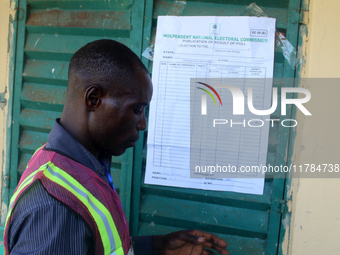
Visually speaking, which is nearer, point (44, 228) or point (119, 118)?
point (44, 228)

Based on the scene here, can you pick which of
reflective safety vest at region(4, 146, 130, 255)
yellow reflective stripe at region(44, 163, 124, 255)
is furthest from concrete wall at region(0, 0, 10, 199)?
yellow reflective stripe at region(44, 163, 124, 255)

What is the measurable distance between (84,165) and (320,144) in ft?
4.44

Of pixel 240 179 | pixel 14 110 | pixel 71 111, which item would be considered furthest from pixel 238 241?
pixel 14 110

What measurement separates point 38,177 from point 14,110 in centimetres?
145

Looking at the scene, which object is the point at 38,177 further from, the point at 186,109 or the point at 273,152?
the point at 273,152

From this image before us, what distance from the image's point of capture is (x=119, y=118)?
947 millimetres

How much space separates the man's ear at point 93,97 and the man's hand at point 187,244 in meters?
0.82

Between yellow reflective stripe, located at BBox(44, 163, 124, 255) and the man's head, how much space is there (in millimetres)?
185

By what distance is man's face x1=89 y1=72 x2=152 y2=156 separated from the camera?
3.03 ft

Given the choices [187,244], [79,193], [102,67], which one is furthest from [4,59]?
[187,244]

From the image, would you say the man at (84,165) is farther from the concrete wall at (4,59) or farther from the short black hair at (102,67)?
the concrete wall at (4,59)

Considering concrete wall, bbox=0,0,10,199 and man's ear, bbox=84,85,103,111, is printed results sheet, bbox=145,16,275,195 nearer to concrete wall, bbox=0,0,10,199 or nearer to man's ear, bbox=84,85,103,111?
man's ear, bbox=84,85,103,111

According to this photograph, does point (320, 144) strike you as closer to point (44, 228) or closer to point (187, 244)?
point (187, 244)

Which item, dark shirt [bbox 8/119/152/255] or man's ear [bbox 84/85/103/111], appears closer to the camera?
dark shirt [bbox 8/119/152/255]
